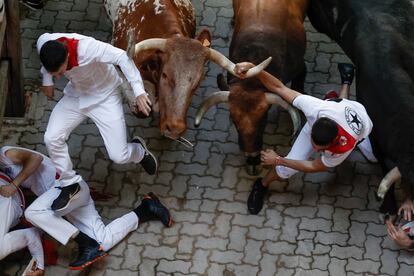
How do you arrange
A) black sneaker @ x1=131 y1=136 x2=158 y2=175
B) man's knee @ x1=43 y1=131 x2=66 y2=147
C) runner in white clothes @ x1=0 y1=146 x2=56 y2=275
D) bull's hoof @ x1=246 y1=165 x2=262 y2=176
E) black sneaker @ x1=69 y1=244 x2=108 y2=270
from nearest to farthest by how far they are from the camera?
runner in white clothes @ x1=0 y1=146 x2=56 y2=275 → man's knee @ x1=43 y1=131 x2=66 y2=147 → black sneaker @ x1=69 y1=244 x2=108 y2=270 → black sneaker @ x1=131 y1=136 x2=158 y2=175 → bull's hoof @ x1=246 y1=165 x2=262 y2=176

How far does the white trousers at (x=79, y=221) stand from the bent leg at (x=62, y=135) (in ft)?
0.59

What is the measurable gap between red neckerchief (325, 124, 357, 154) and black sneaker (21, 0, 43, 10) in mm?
4389

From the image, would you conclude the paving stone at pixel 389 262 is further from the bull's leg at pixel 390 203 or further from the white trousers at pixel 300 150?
the white trousers at pixel 300 150

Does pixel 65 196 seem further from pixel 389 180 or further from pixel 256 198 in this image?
pixel 389 180

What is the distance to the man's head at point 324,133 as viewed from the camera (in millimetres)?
8148

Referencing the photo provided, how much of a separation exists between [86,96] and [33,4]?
2.71 meters

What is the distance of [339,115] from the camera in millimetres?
8398

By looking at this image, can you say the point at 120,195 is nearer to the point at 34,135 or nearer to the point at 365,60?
the point at 34,135

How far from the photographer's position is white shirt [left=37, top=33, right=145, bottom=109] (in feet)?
26.9

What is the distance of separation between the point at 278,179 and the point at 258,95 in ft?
3.58

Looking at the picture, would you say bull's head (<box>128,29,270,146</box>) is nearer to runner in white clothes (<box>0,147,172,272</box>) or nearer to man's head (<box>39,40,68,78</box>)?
man's head (<box>39,40,68,78</box>)

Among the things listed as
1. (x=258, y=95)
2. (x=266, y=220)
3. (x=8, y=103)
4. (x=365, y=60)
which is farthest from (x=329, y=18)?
(x=8, y=103)

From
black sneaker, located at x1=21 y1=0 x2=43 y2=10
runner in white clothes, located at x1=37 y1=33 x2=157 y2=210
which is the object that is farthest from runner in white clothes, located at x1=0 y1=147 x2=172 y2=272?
black sneaker, located at x1=21 y1=0 x2=43 y2=10

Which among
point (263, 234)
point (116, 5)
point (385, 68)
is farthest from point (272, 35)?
point (263, 234)
